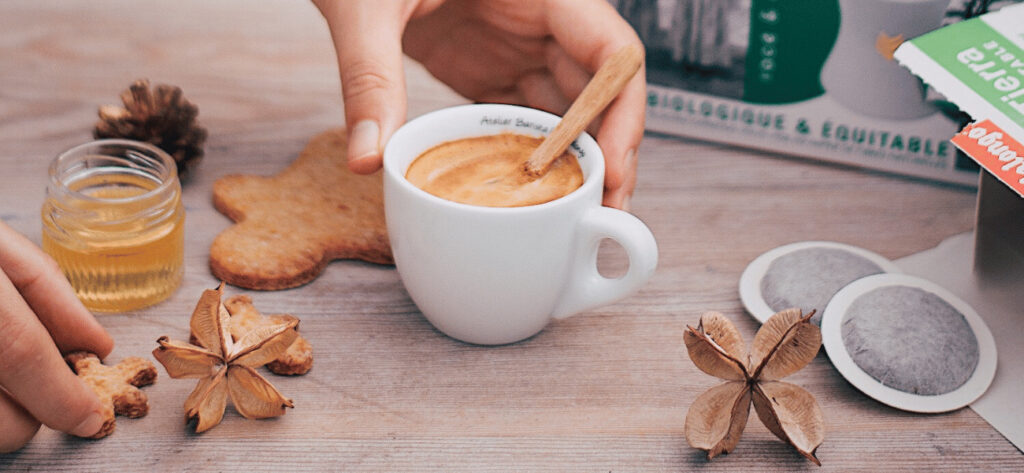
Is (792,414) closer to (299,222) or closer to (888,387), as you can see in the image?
(888,387)

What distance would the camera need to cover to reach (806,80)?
50.4 inches

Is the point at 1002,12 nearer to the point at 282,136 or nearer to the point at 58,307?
the point at 282,136

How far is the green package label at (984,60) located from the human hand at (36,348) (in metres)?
0.93

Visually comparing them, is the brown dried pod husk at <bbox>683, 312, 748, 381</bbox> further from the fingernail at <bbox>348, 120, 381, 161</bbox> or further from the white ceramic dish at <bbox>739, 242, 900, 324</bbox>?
the fingernail at <bbox>348, 120, 381, 161</bbox>

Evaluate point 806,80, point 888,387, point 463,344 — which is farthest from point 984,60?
point 463,344

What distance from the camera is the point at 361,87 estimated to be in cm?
100

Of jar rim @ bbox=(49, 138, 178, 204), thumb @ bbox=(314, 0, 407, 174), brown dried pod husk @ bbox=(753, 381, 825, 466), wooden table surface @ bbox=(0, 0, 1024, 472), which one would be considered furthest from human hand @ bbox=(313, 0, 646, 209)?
brown dried pod husk @ bbox=(753, 381, 825, 466)

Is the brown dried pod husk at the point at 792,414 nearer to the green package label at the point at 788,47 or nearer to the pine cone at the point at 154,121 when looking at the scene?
the green package label at the point at 788,47

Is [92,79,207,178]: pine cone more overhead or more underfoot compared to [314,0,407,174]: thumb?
more underfoot

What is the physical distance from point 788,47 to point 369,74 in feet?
1.97

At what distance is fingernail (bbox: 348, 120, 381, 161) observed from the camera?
0.96 meters

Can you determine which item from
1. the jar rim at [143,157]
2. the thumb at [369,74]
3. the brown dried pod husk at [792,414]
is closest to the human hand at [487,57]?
the thumb at [369,74]

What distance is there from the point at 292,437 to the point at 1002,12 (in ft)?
3.07

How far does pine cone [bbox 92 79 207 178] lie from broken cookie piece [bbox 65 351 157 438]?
0.38 m
